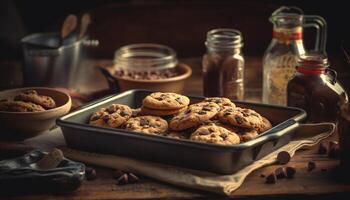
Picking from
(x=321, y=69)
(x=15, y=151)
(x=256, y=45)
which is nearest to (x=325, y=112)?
(x=321, y=69)

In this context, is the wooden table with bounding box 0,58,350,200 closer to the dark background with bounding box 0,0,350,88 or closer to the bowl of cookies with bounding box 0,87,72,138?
the bowl of cookies with bounding box 0,87,72,138

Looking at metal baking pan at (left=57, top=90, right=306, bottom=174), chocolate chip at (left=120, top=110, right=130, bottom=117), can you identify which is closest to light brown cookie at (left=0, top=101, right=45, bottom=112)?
metal baking pan at (left=57, top=90, right=306, bottom=174)

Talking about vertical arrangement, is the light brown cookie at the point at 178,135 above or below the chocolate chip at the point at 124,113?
below

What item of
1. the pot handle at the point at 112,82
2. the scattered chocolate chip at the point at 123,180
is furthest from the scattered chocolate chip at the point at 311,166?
the pot handle at the point at 112,82

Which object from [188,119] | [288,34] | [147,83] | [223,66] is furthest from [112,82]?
[188,119]

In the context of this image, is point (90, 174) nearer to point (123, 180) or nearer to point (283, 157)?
point (123, 180)

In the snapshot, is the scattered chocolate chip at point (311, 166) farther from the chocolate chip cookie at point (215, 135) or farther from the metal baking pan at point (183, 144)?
the chocolate chip cookie at point (215, 135)
